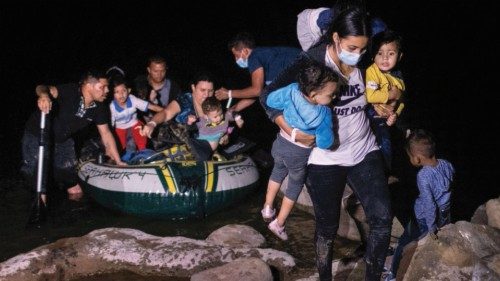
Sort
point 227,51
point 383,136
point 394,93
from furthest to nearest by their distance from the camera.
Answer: point 227,51 < point 383,136 < point 394,93

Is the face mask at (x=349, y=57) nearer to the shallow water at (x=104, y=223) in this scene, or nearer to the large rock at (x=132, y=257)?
the large rock at (x=132, y=257)

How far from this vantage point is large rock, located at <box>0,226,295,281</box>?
4707 millimetres

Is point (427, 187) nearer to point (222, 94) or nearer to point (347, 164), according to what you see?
point (347, 164)

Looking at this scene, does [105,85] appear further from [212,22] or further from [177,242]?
[212,22]

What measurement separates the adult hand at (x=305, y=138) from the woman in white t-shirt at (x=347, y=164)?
22mm

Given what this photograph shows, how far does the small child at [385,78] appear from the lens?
3.97 meters

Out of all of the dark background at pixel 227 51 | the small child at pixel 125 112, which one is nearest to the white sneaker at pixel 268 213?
the dark background at pixel 227 51

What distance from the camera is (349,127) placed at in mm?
3516

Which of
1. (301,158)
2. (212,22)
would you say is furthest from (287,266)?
(212,22)

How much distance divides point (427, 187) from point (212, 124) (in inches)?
117

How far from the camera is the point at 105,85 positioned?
6535mm

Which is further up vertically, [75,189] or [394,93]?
[394,93]

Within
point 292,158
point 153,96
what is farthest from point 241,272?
point 153,96

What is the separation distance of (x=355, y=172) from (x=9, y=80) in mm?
14547
